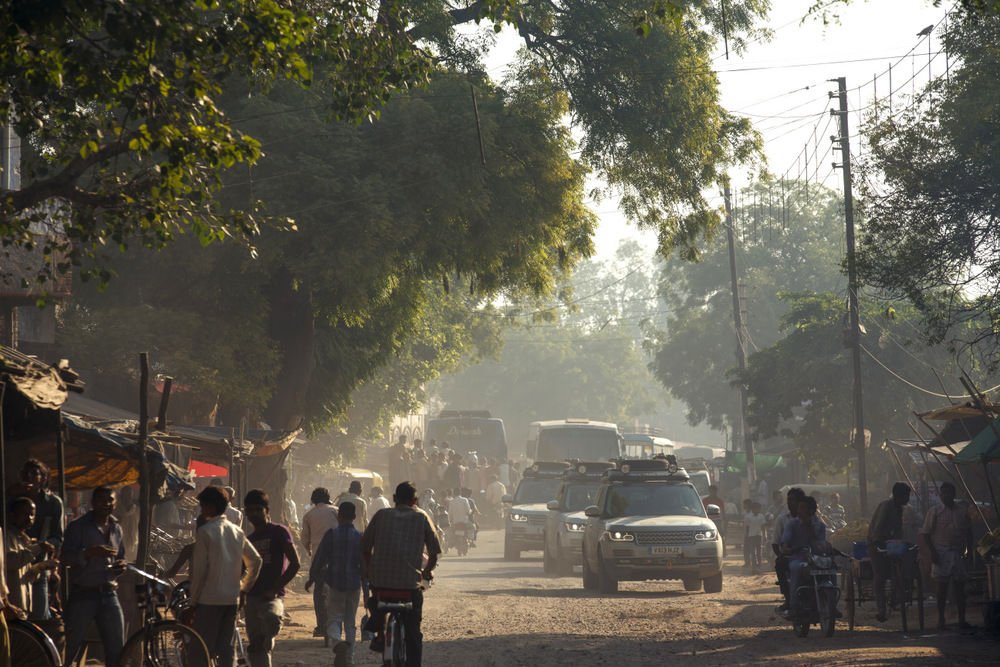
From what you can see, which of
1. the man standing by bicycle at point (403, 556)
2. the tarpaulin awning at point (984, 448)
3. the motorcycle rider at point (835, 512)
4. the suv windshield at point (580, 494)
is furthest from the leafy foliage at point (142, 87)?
the motorcycle rider at point (835, 512)

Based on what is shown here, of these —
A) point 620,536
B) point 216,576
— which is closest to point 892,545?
point 620,536

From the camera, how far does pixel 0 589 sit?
9344 millimetres

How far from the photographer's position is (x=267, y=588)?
11906 millimetres

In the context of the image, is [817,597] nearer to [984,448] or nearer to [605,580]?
[984,448]

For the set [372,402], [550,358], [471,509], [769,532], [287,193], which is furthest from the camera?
[550,358]

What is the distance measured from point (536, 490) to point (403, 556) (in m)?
24.1

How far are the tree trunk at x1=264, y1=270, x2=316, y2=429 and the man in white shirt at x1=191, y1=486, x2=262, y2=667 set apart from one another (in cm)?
1460

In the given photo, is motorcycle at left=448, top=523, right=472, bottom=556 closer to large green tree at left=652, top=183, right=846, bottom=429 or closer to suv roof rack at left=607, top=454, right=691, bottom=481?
suv roof rack at left=607, top=454, right=691, bottom=481

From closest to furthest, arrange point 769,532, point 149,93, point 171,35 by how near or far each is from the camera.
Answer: point 171,35 < point 149,93 < point 769,532

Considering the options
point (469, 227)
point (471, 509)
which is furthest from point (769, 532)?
point (469, 227)

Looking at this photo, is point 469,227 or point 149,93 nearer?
point 149,93

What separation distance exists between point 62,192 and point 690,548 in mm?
14806

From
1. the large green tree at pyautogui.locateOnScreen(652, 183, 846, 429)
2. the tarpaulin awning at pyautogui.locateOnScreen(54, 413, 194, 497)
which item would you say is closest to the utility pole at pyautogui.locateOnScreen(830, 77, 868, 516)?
the tarpaulin awning at pyautogui.locateOnScreen(54, 413, 194, 497)

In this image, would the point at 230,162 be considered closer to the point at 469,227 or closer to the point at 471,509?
the point at 469,227
